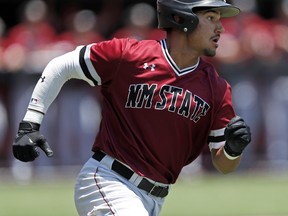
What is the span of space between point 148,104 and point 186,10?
2.40 feet

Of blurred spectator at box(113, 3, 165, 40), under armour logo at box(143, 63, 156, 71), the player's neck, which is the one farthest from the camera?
blurred spectator at box(113, 3, 165, 40)

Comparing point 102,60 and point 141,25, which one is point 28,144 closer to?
point 102,60

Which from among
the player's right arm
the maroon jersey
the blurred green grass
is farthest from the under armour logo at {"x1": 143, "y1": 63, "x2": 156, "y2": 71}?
the blurred green grass

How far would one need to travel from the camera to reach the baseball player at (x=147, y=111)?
6.65m

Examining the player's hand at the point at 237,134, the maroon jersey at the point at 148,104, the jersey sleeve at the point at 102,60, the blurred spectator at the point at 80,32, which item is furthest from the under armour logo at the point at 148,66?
the blurred spectator at the point at 80,32

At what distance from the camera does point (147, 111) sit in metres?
6.74

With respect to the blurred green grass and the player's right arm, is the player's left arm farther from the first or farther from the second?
the blurred green grass

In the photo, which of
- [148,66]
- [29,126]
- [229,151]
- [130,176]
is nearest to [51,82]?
[29,126]

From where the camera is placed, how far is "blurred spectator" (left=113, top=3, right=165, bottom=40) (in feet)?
49.7

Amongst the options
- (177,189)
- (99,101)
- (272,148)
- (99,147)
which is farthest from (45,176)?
(99,147)

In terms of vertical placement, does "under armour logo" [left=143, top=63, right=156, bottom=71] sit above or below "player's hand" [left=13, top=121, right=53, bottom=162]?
above

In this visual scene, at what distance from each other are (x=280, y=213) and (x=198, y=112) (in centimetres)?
423

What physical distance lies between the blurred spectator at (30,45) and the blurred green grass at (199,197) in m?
1.97

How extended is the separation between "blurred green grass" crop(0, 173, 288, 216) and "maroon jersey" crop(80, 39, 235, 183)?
4.10 meters
